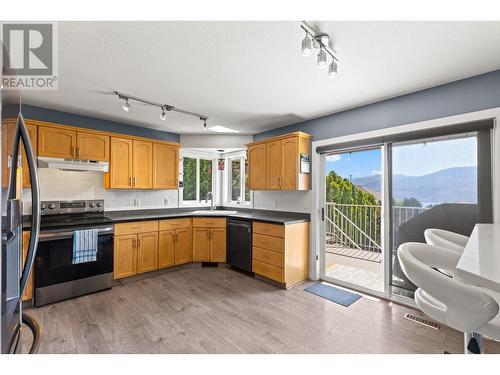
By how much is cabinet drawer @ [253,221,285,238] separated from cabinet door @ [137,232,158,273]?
5.18 ft

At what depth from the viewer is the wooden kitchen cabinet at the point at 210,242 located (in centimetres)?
411

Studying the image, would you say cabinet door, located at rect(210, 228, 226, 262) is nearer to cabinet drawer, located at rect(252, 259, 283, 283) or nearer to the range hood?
cabinet drawer, located at rect(252, 259, 283, 283)

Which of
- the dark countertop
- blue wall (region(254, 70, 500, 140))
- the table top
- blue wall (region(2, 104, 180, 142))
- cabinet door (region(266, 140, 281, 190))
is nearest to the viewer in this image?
the table top

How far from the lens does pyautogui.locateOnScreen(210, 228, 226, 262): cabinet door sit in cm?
410

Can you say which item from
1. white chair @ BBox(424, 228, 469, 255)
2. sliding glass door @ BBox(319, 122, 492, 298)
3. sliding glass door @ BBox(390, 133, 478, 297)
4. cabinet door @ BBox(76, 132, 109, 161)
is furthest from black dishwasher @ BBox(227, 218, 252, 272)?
white chair @ BBox(424, 228, 469, 255)

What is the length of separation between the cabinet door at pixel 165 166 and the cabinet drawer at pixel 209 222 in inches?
29.9

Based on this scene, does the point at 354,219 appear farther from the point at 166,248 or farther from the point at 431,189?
the point at 166,248

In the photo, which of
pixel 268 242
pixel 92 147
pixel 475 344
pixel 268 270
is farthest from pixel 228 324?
pixel 92 147

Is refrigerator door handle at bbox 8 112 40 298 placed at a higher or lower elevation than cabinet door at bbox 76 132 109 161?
lower

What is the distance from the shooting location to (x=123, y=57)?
1969mm

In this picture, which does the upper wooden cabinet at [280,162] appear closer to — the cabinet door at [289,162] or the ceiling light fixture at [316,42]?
the cabinet door at [289,162]

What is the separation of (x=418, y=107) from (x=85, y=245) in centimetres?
424
